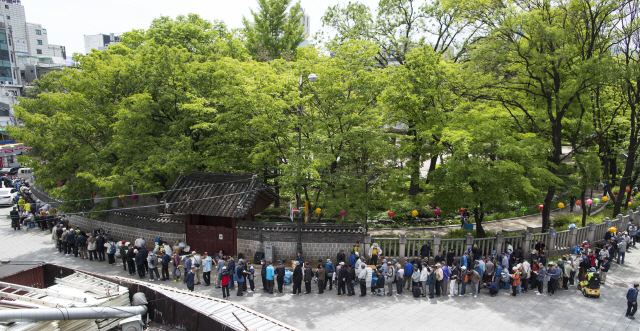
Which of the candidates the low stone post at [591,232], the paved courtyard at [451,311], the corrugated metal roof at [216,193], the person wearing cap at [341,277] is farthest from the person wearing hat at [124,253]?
the low stone post at [591,232]

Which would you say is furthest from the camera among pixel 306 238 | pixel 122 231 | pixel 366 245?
pixel 122 231

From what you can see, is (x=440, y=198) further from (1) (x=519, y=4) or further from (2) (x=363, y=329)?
(1) (x=519, y=4)

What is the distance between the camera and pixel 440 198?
64.3 feet

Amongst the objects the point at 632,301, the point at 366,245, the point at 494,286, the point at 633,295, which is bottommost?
the point at 494,286

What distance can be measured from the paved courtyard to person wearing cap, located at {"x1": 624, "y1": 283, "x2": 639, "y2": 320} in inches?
10.3

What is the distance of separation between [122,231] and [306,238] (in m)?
11.5

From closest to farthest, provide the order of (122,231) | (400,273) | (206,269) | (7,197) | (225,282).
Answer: (225,282)
(400,273)
(206,269)
(122,231)
(7,197)

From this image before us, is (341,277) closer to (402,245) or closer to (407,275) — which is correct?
(407,275)

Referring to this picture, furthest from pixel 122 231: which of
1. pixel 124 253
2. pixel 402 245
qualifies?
pixel 402 245

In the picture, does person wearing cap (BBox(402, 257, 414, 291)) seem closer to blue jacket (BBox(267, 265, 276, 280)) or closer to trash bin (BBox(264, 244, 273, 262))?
blue jacket (BBox(267, 265, 276, 280))

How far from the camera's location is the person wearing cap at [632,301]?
13.9 metres

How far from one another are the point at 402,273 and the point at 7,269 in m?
14.7

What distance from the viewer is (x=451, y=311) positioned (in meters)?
15.0

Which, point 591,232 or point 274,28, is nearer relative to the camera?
point 591,232
